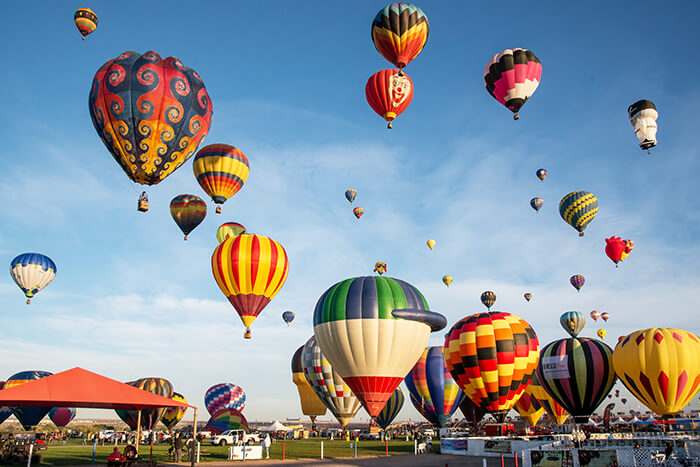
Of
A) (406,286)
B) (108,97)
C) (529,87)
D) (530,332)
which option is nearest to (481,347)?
(530,332)

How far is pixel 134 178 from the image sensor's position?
23.8m

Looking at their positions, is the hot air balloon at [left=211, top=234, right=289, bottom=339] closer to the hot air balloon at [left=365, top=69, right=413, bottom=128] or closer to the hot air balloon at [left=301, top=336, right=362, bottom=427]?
the hot air balloon at [left=301, top=336, right=362, bottom=427]

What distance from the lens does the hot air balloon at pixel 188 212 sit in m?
37.5

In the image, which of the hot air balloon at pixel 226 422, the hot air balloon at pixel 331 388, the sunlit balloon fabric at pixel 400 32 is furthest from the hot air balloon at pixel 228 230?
the sunlit balloon fabric at pixel 400 32

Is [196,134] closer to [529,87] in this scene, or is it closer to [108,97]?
[108,97]

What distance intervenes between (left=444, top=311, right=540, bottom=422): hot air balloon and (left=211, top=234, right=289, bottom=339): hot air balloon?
42.8ft

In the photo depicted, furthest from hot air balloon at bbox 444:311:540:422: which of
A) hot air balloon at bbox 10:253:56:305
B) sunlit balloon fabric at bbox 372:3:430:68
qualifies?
hot air balloon at bbox 10:253:56:305

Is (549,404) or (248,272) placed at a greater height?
(248,272)

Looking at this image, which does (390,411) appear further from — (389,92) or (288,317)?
(389,92)

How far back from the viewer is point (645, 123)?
2955 centimetres

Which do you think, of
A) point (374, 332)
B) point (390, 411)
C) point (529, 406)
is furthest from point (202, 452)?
point (529, 406)

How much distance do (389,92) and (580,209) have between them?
2287 cm

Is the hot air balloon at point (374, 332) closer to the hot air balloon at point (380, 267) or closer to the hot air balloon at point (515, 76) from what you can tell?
the hot air balloon at point (515, 76)

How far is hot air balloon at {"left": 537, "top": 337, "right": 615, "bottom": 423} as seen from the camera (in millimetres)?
35062
